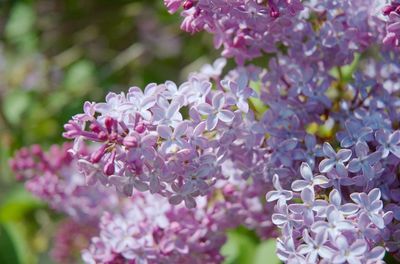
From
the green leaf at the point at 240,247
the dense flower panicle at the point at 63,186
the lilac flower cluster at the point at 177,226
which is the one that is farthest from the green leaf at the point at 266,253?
the dense flower panicle at the point at 63,186

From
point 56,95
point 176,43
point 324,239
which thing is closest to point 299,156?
point 324,239

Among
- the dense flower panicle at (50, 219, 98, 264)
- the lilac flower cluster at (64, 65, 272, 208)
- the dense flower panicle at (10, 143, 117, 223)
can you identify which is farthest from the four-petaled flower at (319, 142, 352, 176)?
the dense flower panicle at (50, 219, 98, 264)

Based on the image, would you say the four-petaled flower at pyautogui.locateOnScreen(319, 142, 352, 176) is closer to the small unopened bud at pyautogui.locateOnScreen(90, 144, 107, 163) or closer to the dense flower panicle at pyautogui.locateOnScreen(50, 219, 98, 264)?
the small unopened bud at pyautogui.locateOnScreen(90, 144, 107, 163)

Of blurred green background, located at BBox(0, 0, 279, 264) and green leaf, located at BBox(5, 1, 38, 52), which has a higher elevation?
green leaf, located at BBox(5, 1, 38, 52)

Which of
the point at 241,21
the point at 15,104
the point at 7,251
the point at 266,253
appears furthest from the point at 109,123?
the point at 15,104

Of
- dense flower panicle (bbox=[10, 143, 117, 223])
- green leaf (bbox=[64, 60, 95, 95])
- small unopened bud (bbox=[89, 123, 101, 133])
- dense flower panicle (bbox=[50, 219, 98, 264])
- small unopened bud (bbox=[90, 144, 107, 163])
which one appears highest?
small unopened bud (bbox=[89, 123, 101, 133])

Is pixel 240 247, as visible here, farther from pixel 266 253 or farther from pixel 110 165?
pixel 110 165
